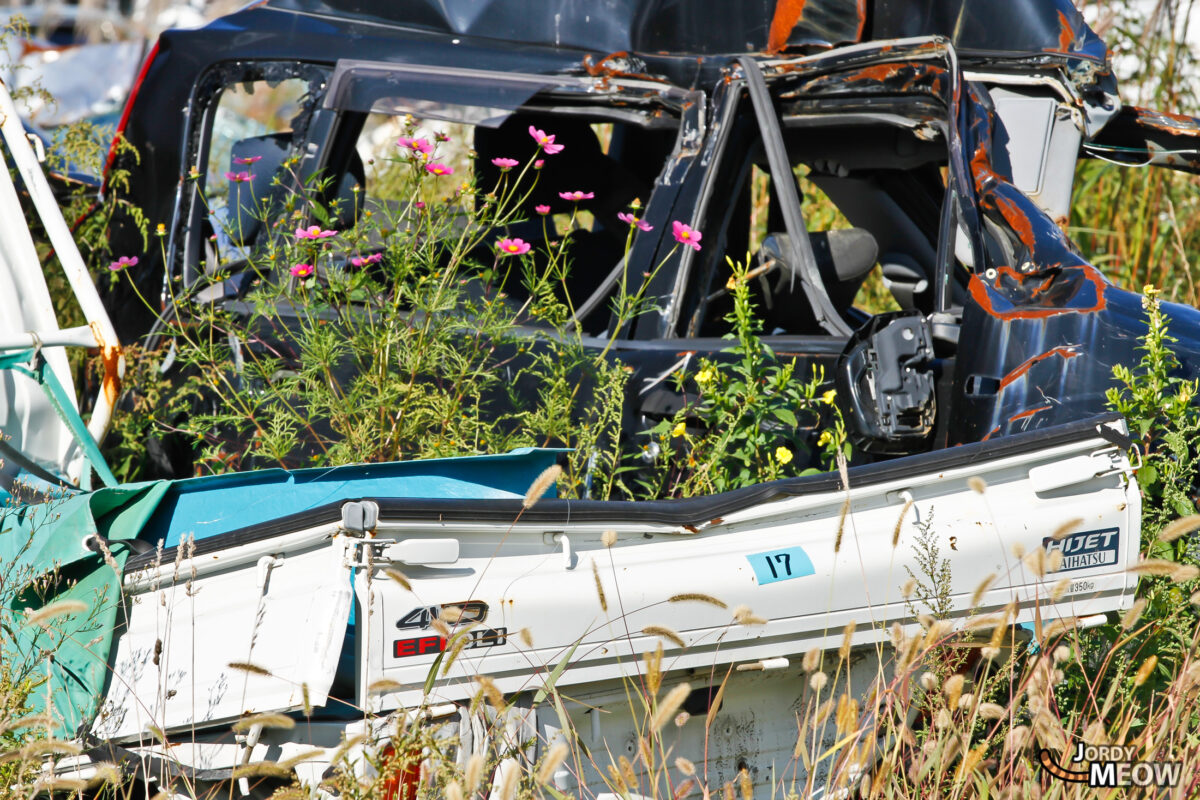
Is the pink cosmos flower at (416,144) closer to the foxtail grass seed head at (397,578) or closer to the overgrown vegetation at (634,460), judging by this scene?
the overgrown vegetation at (634,460)

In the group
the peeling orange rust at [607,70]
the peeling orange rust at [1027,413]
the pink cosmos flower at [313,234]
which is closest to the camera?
the peeling orange rust at [1027,413]

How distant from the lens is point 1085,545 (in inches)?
101

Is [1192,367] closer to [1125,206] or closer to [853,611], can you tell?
[853,611]

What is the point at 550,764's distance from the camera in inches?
80.0

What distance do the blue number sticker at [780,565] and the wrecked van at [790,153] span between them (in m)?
0.82

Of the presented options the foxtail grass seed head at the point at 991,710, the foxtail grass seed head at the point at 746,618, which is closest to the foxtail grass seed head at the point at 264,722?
the foxtail grass seed head at the point at 746,618

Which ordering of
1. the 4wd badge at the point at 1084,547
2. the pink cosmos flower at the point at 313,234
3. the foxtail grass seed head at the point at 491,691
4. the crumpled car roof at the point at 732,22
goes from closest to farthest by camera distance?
the foxtail grass seed head at the point at 491,691 < the 4wd badge at the point at 1084,547 < the pink cosmos flower at the point at 313,234 < the crumpled car roof at the point at 732,22

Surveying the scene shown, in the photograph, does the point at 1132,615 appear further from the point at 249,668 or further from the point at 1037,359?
the point at 249,668

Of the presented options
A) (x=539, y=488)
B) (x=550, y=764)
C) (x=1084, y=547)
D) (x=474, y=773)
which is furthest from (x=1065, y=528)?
(x=474, y=773)

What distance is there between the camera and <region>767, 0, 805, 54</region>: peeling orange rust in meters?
4.32

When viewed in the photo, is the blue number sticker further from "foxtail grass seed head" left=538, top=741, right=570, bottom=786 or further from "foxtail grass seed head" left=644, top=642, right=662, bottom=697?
"foxtail grass seed head" left=538, top=741, right=570, bottom=786

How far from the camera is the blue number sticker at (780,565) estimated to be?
8.02 ft

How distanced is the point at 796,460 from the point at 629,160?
2.29 m

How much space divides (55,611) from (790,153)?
3.08m
